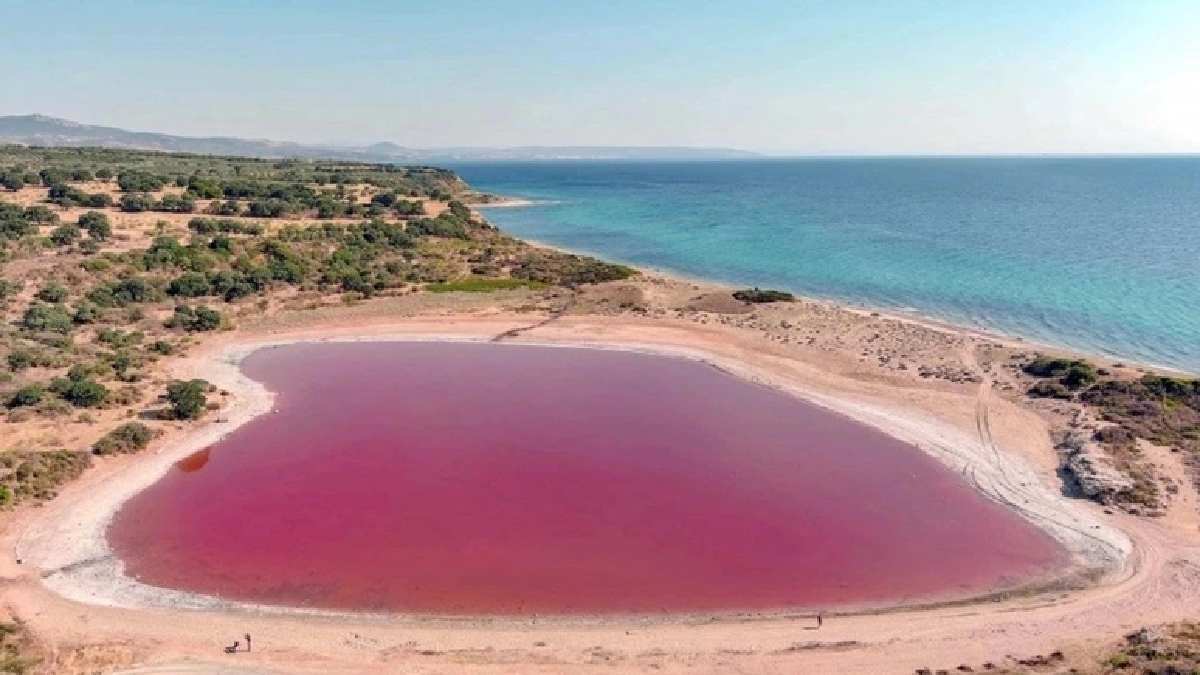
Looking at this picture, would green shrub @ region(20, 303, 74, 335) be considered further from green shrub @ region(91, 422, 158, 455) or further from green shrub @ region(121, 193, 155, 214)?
green shrub @ region(121, 193, 155, 214)

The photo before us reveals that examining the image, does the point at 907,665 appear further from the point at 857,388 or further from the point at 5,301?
the point at 5,301

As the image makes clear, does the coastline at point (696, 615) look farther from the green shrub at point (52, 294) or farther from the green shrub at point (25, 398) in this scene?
the green shrub at point (52, 294)

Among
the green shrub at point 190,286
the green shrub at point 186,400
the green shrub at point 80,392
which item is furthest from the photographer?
the green shrub at point 190,286

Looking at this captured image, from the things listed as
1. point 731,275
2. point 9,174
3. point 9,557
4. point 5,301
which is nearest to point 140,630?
point 9,557

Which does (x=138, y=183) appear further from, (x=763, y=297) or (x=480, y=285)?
(x=763, y=297)

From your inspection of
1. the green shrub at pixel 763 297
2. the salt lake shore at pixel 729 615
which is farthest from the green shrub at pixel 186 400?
the green shrub at pixel 763 297

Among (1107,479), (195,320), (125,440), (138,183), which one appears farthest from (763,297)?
(138,183)

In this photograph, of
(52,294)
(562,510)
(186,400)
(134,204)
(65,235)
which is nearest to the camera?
(562,510)

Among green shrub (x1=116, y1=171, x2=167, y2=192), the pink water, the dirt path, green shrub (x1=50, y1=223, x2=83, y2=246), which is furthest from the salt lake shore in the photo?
green shrub (x1=116, y1=171, x2=167, y2=192)
